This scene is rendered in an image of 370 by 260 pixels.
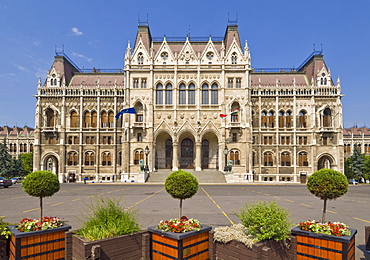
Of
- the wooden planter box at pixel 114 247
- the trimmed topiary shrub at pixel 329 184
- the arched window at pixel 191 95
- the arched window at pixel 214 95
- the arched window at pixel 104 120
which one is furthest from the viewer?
the arched window at pixel 104 120

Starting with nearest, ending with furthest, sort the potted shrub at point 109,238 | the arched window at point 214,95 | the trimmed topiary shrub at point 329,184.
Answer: the potted shrub at point 109,238
the trimmed topiary shrub at point 329,184
the arched window at point 214,95

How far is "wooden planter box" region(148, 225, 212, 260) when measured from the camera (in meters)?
5.96

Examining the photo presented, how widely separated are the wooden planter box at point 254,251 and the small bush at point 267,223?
183 mm

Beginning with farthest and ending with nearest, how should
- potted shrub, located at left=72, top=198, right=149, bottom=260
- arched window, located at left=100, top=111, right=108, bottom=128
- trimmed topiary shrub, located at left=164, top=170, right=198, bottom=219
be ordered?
1. arched window, located at left=100, top=111, right=108, bottom=128
2. trimmed topiary shrub, located at left=164, top=170, right=198, bottom=219
3. potted shrub, located at left=72, top=198, right=149, bottom=260

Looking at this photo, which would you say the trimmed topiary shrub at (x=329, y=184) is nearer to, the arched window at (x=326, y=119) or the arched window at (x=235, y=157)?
the arched window at (x=235, y=157)

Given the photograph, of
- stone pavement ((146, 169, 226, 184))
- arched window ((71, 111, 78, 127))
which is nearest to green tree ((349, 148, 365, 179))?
stone pavement ((146, 169, 226, 184))

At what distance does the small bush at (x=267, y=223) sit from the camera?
19.7 ft

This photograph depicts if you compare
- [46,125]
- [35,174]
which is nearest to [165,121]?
[46,125]

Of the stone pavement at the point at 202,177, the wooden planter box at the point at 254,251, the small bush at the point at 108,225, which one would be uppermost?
the small bush at the point at 108,225

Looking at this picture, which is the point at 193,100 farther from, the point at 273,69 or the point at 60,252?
the point at 60,252

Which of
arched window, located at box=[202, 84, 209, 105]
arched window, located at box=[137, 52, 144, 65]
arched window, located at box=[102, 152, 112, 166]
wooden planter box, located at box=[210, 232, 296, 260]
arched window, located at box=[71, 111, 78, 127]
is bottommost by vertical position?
arched window, located at box=[102, 152, 112, 166]

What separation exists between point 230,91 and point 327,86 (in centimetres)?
1884

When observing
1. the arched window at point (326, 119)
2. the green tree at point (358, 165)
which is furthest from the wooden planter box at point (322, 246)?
the green tree at point (358, 165)

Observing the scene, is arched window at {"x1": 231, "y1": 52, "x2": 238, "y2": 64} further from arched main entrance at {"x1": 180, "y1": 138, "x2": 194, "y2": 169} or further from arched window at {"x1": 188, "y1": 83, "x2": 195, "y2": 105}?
arched main entrance at {"x1": 180, "y1": 138, "x2": 194, "y2": 169}
